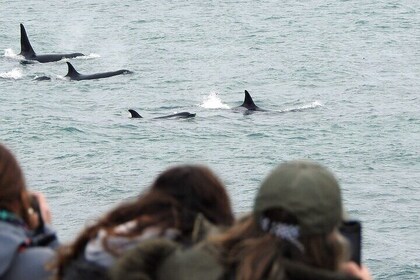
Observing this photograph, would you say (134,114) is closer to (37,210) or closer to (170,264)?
(37,210)

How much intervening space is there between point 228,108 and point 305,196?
117 feet

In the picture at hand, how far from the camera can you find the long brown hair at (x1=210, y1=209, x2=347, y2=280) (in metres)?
4.79

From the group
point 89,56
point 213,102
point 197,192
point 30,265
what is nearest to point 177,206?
point 197,192

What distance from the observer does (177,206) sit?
5.22 m

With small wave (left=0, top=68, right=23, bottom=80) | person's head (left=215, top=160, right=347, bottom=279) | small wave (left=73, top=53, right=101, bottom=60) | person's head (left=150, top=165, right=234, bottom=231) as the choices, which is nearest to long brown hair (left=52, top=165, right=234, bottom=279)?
person's head (left=150, top=165, right=234, bottom=231)

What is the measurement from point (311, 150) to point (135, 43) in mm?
28220

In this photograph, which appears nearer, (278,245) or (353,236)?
(278,245)

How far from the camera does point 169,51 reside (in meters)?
58.0

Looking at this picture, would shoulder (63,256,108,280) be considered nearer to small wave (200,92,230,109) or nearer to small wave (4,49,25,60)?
small wave (200,92,230,109)

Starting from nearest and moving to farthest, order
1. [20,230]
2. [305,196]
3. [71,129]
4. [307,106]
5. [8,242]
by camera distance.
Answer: [305,196]
[8,242]
[20,230]
[71,129]
[307,106]

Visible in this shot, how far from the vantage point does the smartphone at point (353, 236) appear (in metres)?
5.21

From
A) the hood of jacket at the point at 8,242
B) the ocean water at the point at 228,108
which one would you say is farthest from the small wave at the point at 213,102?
Result: the hood of jacket at the point at 8,242

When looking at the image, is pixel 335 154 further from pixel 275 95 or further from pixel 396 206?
pixel 275 95

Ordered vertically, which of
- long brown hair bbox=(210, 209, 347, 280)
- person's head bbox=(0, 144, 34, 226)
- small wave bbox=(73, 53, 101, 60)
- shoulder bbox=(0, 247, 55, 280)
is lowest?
small wave bbox=(73, 53, 101, 60)
